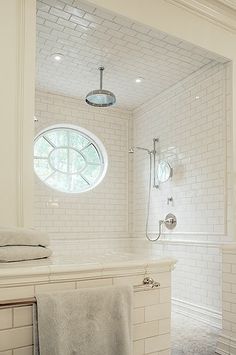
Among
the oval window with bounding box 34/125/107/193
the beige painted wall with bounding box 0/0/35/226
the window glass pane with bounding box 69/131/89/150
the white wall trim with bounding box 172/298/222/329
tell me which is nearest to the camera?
the beige painted wall with bounding box 0/0/35/226

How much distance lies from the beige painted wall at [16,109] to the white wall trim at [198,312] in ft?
7.84

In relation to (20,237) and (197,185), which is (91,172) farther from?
(20,237)

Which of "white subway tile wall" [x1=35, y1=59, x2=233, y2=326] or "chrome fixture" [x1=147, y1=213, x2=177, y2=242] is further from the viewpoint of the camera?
"chrome fixture" [x1=147, y1=213, x2=177, y2=242]

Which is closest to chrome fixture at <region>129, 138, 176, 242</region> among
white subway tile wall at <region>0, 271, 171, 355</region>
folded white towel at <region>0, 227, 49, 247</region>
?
white subway tile wall at <region>0, 271, 171, 355</region>

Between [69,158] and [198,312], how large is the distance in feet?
8.88

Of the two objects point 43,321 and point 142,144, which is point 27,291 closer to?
point 43,321

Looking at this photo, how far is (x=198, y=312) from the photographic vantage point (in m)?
3.72

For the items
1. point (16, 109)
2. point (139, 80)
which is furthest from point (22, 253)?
point (139, 80)

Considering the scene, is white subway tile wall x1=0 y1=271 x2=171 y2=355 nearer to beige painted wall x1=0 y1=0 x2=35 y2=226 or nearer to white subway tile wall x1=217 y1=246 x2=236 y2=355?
beige painted wall x1=0 y1=0 x2=35 y2=226

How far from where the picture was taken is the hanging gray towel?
132cm

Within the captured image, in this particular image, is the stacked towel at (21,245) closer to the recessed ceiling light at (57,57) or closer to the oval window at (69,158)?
the recessed ceiling light at (57,57)

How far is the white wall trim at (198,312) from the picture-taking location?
347cm

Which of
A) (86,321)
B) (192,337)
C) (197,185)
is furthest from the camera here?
(197,185)

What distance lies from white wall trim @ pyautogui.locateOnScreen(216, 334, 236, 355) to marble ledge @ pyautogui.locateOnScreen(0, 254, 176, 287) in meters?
1.65
